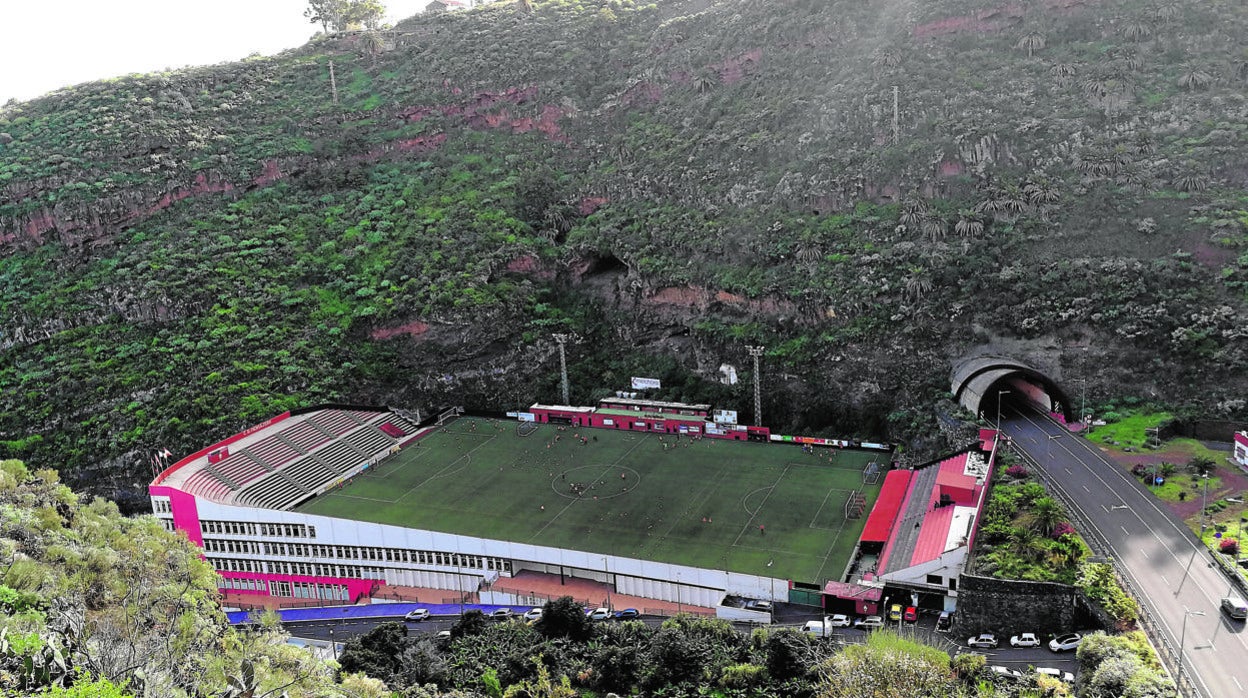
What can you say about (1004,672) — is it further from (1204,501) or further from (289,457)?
(289,457)

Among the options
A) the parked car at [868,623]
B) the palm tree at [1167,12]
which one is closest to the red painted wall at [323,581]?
the parked car at [868,623]

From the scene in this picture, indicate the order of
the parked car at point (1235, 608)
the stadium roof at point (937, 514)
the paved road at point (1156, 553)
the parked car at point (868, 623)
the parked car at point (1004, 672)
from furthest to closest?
the stadium roof at point (937, 514), the parked car at point (868, 623), the parked car at point (1235, 608), the parked car at point (1004, 672), the paved road at point (1156, 553)

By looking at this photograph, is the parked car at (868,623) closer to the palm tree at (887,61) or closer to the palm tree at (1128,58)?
the palm tree at (887,61)

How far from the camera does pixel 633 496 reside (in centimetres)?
5775

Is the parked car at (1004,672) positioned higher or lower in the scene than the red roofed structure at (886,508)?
higher

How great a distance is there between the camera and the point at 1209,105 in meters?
72.8

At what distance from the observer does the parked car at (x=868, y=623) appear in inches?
1638

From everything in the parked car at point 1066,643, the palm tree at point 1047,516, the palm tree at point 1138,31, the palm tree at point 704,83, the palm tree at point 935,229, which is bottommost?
the parked car at point 1066,643

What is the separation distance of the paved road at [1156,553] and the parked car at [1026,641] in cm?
486

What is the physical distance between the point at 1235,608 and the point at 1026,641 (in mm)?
8175

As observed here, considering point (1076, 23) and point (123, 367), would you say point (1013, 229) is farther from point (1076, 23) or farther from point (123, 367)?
point (123, 367)

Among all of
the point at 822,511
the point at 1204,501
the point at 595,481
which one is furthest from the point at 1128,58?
the point at 595,481

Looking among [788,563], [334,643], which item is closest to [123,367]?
[334,643]

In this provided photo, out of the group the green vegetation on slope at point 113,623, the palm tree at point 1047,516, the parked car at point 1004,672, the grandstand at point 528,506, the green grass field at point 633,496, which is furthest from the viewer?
the green grass field at point 633,496
